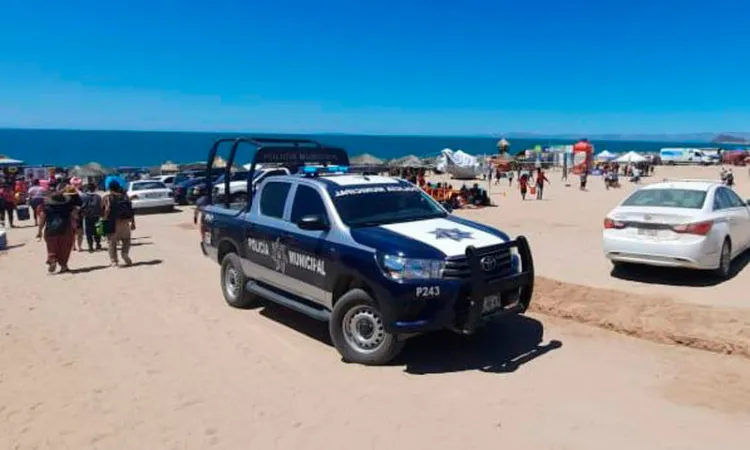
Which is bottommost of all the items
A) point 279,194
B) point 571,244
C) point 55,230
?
point 571,244

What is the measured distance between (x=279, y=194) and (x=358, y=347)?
2.39 meters

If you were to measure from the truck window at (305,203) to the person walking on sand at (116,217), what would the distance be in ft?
18.0

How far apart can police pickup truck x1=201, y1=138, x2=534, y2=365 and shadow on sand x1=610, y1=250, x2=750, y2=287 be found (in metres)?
4.27

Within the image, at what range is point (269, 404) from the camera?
502 cm

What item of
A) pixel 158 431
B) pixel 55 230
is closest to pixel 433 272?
pixel 158 431

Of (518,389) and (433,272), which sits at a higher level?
(433,272)

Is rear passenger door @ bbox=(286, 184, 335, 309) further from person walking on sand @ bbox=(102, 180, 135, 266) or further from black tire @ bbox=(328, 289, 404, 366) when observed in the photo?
person walking on sand @ bbox=(102, 180, 135, 266)

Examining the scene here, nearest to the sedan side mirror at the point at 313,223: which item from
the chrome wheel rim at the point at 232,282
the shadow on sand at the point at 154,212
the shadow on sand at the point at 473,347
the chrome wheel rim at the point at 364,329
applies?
the chrome wheel rim at the point at 364,329

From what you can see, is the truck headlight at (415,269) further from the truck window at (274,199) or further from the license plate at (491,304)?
the truck window at (274,199)

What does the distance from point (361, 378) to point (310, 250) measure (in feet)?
5.21

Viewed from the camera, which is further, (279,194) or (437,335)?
(279,194)

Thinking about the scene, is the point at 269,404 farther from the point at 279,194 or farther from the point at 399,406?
the point at 279,194

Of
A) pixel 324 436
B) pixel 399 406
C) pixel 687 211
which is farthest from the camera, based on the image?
pixel 687 211

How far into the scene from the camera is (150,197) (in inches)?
961
